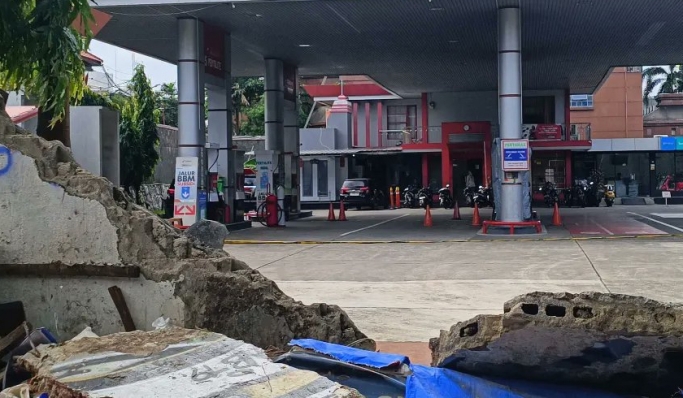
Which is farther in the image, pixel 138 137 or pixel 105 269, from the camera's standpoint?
pixel 138 137

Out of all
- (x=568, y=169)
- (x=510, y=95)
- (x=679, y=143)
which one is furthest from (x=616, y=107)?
(x=510, y=95)

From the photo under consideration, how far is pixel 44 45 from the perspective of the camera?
18.6 feet

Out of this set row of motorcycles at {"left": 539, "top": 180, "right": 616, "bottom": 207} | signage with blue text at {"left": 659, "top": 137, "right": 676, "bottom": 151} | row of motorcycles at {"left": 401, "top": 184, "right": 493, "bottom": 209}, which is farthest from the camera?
signage with blue text at {"left": 659, "top": 137, "right": 676, "bottom": 151}

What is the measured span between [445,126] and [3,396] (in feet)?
119

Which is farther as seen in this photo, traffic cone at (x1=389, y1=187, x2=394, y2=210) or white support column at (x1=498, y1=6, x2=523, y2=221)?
traffic cone at (x1=389, y1=187, x2=394, y2=210)

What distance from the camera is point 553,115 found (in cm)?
4075

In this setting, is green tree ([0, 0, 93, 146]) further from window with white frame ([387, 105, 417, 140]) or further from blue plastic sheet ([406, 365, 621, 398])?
window with white frame ([387, 105, 417, 140])

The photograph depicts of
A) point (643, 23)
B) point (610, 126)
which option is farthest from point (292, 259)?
point (610, 126)

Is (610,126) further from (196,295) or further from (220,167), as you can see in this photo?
(196,295)

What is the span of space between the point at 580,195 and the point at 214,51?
69.5 feet

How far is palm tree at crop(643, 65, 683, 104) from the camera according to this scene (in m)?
71.0

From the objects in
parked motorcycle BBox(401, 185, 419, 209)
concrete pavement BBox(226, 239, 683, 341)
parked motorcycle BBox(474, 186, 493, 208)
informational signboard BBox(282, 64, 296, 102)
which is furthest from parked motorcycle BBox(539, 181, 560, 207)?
concrete pavement BBox(226, 239, 683, 341)

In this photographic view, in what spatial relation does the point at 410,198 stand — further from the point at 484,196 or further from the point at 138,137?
the point at 138,137

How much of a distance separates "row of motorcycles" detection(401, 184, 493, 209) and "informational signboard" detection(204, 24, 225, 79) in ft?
42.7
